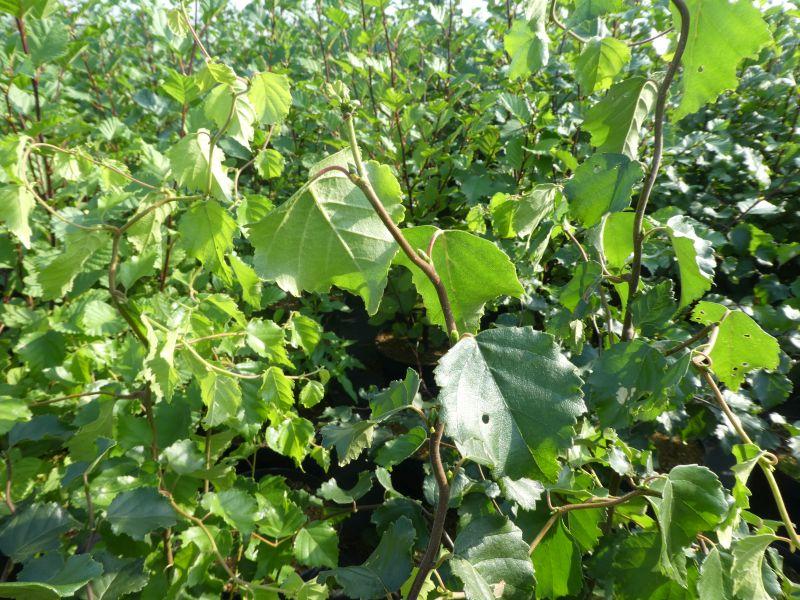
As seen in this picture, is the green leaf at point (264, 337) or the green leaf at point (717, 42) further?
the green leaf at point (264, 337)

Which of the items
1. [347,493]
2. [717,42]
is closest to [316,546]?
[347,493]

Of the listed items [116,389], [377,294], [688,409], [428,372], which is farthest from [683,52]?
[428,372]

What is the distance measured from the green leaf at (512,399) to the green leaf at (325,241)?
0.14 m

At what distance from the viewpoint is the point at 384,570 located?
87 centimetres

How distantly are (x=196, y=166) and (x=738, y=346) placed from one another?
968mm

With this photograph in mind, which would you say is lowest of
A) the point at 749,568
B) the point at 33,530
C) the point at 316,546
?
the point at 316,546

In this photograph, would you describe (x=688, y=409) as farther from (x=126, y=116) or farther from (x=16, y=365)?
(x=126, y=116)

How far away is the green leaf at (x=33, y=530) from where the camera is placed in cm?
78

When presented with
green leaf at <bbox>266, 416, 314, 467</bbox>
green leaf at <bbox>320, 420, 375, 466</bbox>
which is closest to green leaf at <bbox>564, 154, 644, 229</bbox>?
green leaf at <bbox>320, 420, 375, 466</bbox>

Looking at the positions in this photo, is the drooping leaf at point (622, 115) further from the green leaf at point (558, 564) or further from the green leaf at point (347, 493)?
the green leaf at point (347, 493)

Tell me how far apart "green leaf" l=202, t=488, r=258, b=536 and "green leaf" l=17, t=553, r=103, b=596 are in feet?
0.87

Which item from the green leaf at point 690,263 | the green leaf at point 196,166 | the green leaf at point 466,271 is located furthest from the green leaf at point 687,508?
the green leaf at point 196,166

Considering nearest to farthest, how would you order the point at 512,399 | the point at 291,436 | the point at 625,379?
the point at 512,399 < the point at 625,379 < the point at 291,436

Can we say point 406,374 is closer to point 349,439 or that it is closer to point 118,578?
point 349,439
